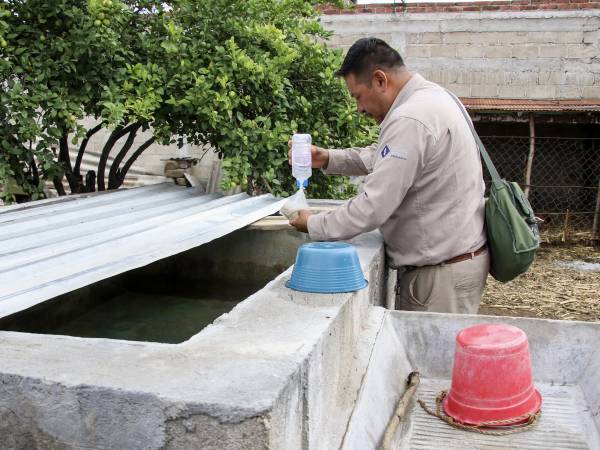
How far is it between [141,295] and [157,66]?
1.88 m

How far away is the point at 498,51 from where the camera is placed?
30.9 feet

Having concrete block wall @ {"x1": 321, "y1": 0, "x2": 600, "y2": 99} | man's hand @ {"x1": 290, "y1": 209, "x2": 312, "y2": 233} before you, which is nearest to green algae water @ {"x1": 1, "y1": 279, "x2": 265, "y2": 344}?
man's hand @ {"x1": 290, "y1": 209, "x2": 312, "y2": 233}

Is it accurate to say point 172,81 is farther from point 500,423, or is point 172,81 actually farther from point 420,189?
point 500,423

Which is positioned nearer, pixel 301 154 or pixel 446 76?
pixel 301 154

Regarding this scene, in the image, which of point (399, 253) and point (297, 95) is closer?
point (399, 253)

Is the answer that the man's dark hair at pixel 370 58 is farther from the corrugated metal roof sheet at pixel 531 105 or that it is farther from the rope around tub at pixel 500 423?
the corrugated metal roof sheet at pixel 531 105

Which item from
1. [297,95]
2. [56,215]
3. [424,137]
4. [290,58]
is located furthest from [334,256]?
[297,95]

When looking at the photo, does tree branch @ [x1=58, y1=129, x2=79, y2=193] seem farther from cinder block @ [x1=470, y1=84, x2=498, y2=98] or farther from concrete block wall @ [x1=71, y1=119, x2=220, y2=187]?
cinder block @ [x1=470, y1=84, x2=498, y2=98]

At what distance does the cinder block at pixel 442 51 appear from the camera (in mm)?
9562

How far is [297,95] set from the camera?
4879 mm

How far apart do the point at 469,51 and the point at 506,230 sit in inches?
292

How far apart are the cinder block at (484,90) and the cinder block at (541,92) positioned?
1.70ft

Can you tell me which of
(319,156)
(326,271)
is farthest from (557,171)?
(326,271)

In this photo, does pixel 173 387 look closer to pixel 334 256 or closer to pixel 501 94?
pixel 334 256
